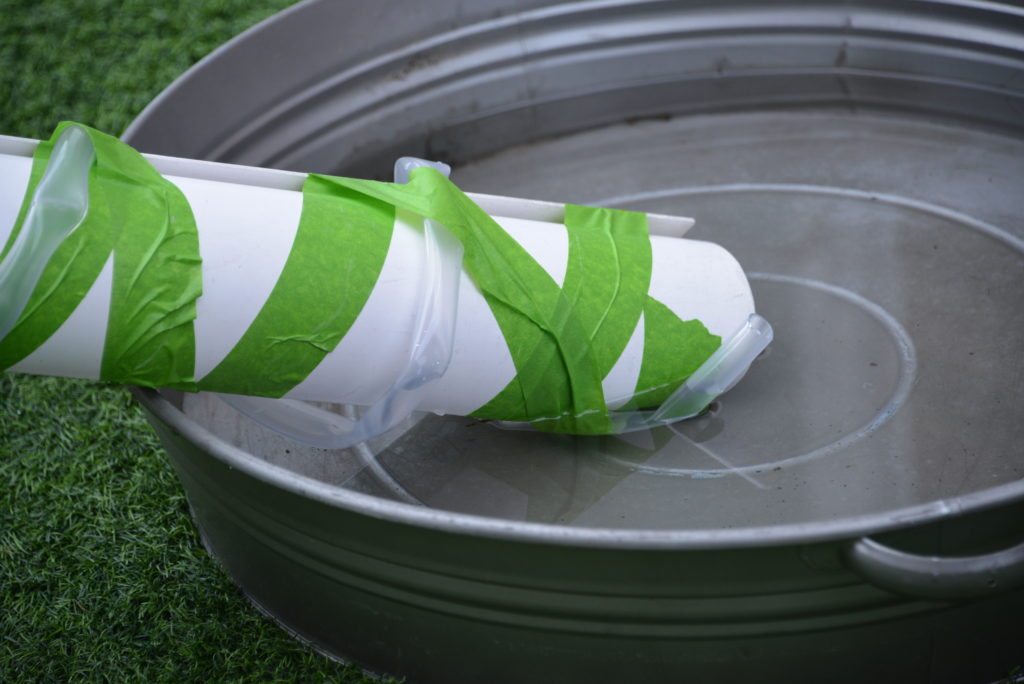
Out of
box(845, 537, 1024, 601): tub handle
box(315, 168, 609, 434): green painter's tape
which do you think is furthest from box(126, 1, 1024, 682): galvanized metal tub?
box(315, 168, 609, 434): green painter's tape

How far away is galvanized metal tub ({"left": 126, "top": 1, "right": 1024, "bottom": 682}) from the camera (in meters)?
0.90

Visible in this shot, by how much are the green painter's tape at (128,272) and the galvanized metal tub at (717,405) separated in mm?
61

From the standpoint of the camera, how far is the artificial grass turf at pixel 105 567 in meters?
1.17

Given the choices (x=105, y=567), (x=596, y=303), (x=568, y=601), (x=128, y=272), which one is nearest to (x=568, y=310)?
(x=596, y=303)

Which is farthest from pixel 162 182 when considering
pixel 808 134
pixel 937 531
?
pixel 808 134

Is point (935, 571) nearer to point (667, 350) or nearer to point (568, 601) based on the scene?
point (568, 601)

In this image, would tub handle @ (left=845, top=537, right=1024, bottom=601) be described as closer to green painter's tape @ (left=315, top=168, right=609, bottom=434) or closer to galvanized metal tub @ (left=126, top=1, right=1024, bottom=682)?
galvanized metal tub @ (left=126, top=1, right=1024, bottom=682)

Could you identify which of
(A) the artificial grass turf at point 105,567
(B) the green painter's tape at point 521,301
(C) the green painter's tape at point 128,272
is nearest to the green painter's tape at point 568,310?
(B) the green painter's tape at point 521,301

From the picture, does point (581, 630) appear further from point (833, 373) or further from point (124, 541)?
point (124, 541)

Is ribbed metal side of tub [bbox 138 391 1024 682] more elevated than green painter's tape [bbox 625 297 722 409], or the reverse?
green painter's tape [bbox 625 297 722 409]

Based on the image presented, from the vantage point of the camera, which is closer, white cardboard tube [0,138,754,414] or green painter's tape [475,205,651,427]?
white cardboard tube [0,138,754,414]

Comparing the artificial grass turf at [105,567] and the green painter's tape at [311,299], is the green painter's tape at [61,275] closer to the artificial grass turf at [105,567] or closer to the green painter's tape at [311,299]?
the green painter's tape at [311,299]

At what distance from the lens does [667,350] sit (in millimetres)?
1189

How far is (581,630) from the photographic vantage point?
0.96 meters
